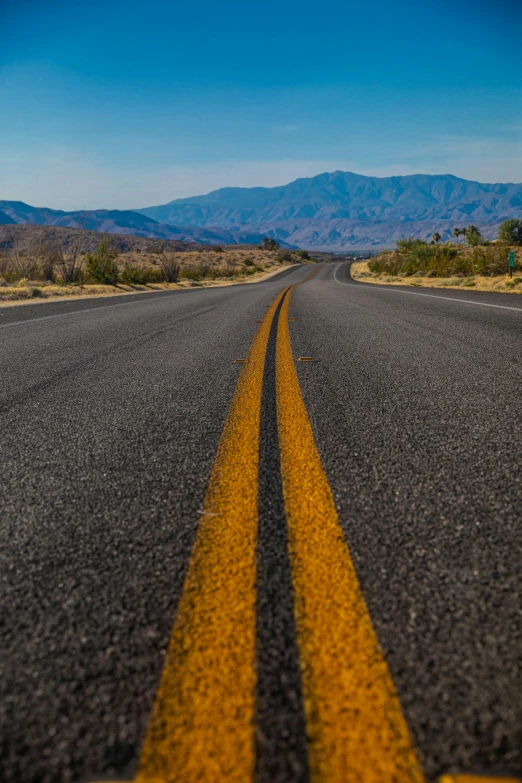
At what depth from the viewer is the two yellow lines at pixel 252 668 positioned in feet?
2.35

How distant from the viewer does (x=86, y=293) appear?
1786 centimetres

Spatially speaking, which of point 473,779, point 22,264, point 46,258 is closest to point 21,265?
point 22,264

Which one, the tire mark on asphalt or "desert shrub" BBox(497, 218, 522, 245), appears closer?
the tire mark on asphalt

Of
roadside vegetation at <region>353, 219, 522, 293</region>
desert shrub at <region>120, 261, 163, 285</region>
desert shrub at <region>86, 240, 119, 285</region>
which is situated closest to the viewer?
roadside vegetation at <region>353, 219, 522, 293</region>

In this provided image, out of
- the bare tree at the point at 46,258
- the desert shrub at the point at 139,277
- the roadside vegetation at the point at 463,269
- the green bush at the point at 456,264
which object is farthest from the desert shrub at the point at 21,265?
the green bush at the point at 456,264

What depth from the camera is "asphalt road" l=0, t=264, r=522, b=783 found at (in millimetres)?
764

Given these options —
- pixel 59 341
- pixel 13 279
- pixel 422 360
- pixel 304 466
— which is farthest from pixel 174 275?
pixel 304 466

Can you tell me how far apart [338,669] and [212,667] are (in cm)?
22

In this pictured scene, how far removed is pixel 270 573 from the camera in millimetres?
1151

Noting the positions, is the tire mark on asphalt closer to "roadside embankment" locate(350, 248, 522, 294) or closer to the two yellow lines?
the two yellow lines

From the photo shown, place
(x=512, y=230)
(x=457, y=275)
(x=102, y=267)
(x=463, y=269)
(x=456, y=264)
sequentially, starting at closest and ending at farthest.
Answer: (x=102, y=267) → (x=463, y=269) → (x=457, y=275) → (x=456, y=264) → (x=512, y=230)

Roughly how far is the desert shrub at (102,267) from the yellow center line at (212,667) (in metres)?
22.0

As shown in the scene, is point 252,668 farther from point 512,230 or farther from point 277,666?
point 512,230

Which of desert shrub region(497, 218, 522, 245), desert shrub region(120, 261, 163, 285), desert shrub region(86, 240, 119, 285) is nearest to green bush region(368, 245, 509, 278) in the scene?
desert shrub region(120, 261, 163, 285)
